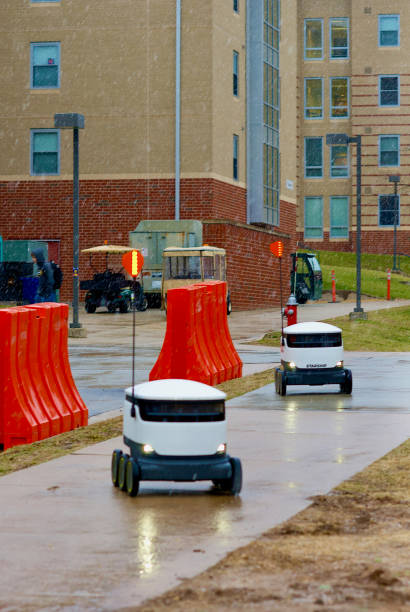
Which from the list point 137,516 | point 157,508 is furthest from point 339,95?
point 137,516

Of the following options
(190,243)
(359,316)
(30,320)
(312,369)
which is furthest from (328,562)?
(190,243)

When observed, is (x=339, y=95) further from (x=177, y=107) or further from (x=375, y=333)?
(x=375, y=333)

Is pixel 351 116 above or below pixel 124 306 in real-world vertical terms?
above

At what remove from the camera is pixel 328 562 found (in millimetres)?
6695

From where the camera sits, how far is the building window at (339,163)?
70750 millimetres

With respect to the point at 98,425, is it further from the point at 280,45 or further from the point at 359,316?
the point at 280,45

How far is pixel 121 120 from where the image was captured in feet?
141

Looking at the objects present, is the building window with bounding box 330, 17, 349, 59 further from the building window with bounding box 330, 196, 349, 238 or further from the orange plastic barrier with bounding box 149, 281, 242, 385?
the orange plastic barrier with bounding box 149, 281, 242, 385

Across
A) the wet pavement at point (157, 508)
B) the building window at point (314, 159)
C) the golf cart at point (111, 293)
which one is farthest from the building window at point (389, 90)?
the wet pavement at point (157, 508)

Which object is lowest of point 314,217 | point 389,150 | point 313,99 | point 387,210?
point 314,217

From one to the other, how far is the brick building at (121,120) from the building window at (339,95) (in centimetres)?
2572

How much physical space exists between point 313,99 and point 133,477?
6376 centimetres

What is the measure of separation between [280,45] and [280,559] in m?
45.3

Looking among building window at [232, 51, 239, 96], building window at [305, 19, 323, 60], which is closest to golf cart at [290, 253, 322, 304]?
building window at [232, 51, 239, 96]
